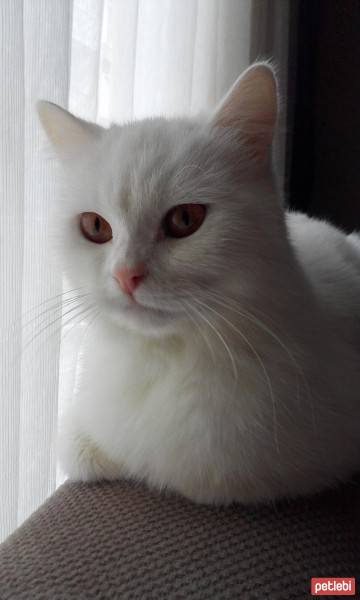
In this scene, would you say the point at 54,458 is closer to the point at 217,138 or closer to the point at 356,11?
the point at 217,138

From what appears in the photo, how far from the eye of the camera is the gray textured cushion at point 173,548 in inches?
23.4

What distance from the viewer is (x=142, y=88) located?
1.34 meters

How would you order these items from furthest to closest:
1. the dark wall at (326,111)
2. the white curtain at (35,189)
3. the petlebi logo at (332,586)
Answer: the dark wall at (326,111)
the white curtain at (35,189)
the petlebi logo at (332,586)

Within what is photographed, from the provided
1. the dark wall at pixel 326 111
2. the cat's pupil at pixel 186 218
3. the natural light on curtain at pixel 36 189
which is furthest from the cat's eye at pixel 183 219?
the dark wall at pixel 326 111

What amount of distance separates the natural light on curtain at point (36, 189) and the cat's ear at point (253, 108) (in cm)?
34

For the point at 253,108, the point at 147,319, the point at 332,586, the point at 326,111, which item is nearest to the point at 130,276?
the point at 147,319

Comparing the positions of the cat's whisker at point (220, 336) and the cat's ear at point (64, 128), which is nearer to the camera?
the cat's whisker at point (220, 336)

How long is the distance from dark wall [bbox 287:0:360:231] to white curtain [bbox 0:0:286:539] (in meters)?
1.38

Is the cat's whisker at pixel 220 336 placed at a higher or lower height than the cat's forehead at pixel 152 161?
lower

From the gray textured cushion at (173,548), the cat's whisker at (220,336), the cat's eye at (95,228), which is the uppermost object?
the cat's eye at (95,228)

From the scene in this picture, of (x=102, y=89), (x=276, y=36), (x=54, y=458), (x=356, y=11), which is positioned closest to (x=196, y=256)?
(x=54, y=458)

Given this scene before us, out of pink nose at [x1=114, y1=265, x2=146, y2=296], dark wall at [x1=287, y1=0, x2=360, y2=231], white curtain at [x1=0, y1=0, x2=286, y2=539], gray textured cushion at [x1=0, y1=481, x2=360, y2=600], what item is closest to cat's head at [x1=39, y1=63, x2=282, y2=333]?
pink nose at [x1=114, y1=265, x2=146, y2=296]

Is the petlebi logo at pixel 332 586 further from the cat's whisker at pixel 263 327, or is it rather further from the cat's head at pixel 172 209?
the cat's head at pixel 172 209

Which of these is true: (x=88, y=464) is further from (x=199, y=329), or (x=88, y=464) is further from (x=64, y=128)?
(x=64, y=128)
